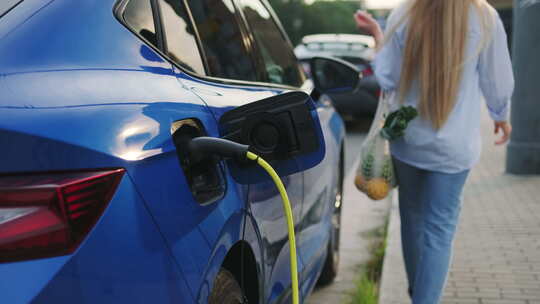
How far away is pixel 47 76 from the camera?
68.1 inches

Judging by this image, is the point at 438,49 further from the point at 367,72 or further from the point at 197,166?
the point at 367,72

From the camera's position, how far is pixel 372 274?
193 inches

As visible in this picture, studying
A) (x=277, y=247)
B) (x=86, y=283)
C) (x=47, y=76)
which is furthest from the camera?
(x=277, y=247)

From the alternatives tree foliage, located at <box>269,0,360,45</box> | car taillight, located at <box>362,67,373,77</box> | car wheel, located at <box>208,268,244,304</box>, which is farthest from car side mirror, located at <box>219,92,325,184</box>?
tree foliage, located at <box>269,0,360,45</box>

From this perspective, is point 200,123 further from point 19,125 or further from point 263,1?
point 263,1

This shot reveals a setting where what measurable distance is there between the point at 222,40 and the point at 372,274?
2.44 m

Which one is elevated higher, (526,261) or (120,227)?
(120,227)

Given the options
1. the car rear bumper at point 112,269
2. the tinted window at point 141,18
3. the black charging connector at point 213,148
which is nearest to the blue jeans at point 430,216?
the tinted window at point 141,18

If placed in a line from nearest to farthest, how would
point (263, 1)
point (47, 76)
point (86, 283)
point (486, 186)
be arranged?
point (86, 283), point (47, 76), point (263, 1), point (486, 186)

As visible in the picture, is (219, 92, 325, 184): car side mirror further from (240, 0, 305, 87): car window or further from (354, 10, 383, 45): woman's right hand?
(354, 10, 383, 45): woman's right hand

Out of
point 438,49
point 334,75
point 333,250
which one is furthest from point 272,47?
point 333,250

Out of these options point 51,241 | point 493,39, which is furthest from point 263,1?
point 51,241

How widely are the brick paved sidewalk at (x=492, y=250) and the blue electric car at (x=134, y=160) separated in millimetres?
1694

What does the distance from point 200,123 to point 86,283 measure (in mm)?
670
